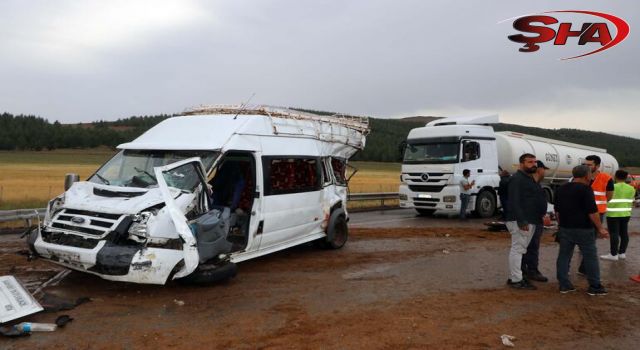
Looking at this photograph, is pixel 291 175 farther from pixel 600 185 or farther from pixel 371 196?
pixel 371 196

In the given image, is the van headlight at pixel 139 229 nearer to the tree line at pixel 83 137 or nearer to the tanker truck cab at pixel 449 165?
the tanker truck cab at pixel 449 165

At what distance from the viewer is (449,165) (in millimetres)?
15664

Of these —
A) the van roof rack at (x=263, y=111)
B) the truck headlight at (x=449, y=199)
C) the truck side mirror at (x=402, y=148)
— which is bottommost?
the truck headlight at (x=449, y=199)

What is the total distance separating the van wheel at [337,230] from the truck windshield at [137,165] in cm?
332

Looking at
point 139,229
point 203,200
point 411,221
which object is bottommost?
point 411,221

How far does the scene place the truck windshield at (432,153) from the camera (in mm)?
15719

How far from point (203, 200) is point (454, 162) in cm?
1080

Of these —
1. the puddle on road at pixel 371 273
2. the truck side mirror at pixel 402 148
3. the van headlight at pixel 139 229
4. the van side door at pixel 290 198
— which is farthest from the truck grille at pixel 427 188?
the van headlight at pixel 139 229

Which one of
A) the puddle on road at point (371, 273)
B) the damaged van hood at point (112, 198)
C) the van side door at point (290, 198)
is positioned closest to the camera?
the damaged van hood at point (112, 198)

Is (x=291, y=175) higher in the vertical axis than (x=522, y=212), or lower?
higher

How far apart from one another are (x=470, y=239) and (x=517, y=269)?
14.9 ft

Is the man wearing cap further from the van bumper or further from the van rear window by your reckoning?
the van bumper

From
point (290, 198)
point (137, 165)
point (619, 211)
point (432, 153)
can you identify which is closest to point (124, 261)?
point (137, 165)

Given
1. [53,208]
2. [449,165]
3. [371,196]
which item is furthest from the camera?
[371,196]
